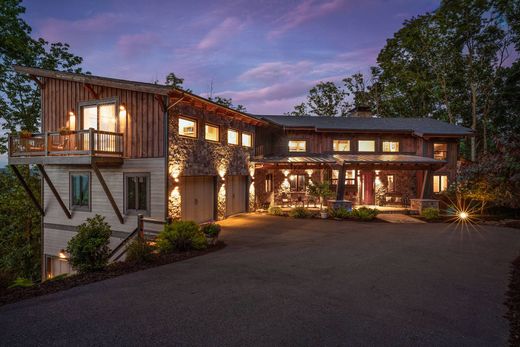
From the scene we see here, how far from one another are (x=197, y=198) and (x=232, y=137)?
4.32 m

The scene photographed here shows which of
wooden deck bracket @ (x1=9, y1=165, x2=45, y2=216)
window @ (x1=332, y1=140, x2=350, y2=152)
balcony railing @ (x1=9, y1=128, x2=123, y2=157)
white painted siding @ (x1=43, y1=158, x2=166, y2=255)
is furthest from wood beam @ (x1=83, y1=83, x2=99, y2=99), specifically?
window @ (x1=332, y1=140, x2=350, y2=152)

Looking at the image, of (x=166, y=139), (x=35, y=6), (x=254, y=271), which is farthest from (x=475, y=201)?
(x=35, y=6)

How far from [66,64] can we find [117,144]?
46.5 feet

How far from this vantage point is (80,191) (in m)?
13.0

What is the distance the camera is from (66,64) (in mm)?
20797

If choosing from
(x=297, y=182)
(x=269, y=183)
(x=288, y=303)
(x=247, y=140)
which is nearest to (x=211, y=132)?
(x=247, y=140)

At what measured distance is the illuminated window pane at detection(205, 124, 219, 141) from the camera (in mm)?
13574

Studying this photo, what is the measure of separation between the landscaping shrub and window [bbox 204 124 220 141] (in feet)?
38.4

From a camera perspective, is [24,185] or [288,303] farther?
[24,185]

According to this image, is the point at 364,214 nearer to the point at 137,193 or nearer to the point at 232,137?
the point at 232,137

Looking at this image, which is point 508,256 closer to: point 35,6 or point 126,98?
point 126,98

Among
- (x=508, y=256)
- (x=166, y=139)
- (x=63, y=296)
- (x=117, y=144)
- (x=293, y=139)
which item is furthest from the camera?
(x=293, y=139)

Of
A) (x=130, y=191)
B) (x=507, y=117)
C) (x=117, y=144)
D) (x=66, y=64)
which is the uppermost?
(x=66, y=64)

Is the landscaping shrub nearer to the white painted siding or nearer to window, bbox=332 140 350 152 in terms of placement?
the white painted siding
